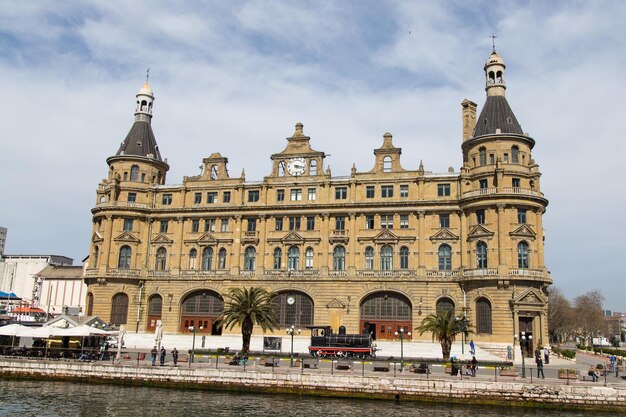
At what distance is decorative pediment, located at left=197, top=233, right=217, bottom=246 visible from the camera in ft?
266

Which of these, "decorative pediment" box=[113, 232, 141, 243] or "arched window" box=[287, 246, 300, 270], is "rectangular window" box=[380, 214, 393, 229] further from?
"decorative pediment" box=[113, 232, 141, 243]

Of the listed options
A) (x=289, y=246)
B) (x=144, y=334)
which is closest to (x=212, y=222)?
(x=289, y=246)

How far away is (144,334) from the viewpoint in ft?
246

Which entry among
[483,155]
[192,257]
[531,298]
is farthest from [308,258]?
[531,298]

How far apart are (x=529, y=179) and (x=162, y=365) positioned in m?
47.5

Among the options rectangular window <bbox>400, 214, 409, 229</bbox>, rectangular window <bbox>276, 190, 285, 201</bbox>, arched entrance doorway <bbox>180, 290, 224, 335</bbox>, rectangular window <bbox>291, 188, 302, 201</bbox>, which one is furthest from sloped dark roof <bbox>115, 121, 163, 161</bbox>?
rectangular window <bbox>400, 214, 409, 229</bbox>

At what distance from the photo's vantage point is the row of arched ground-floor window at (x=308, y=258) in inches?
2746

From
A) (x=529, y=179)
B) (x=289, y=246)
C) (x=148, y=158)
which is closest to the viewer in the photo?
(x=529, y=179)

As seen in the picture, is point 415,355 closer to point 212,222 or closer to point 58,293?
point 212,222

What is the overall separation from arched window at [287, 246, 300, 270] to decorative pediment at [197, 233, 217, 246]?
35.4 ft

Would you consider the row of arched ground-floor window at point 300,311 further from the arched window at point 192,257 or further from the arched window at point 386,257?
the arched window at point 192,257

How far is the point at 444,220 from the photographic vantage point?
73.6 metres

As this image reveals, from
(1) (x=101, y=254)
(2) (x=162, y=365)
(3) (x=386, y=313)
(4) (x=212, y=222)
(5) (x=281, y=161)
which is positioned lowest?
(2) (x=162, y=365)

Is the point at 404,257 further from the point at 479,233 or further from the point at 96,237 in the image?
the point at 96,237
